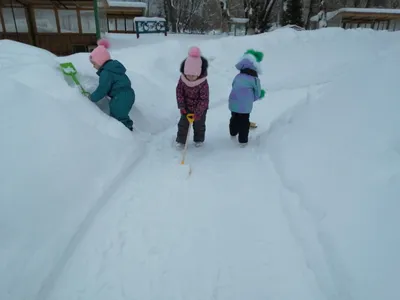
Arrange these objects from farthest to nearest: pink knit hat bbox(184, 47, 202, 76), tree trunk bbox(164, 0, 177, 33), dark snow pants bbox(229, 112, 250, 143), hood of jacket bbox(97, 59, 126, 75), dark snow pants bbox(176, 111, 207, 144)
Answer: tree trunk bbox(164, 0, 177, 33) < dark snow pants bbox(229, 112, 250, 143) < dark snow pants bbox(176, 111, 207, 144) < hood of jacket bbox(97, 59, 126, 75) < pink knit hat bbox(184, 47, 202, 76)

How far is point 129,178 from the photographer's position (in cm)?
354

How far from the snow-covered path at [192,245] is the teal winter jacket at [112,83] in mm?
1205

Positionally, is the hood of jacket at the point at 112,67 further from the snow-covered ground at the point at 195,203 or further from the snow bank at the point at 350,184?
the snow bank at the point at 350,184

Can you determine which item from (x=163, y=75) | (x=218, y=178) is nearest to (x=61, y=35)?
(x=163, y=75)

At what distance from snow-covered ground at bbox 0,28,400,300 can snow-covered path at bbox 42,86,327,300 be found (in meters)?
0.01

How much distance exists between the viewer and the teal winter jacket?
4.17 m

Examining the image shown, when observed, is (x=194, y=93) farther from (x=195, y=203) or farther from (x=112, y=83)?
(x=195, y=203)

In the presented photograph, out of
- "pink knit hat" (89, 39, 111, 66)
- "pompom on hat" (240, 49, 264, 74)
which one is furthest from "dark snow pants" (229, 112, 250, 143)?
"pink knit hat" (89, 39, 111, 66)

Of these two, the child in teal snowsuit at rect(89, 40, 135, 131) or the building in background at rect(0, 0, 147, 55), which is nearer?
the child in teal snowsuit at rect(89, 40, 135, 131)

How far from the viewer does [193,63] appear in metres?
4.13

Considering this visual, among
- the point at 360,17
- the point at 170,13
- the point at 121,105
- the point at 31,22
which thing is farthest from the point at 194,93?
the point at 170,13

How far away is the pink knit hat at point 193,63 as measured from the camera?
4117 mm

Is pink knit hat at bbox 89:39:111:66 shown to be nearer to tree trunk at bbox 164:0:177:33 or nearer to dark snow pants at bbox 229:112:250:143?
dark snow pants at bbox 229:112:250:143

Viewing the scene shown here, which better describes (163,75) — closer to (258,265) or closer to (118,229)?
(118,229)
